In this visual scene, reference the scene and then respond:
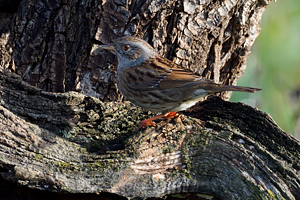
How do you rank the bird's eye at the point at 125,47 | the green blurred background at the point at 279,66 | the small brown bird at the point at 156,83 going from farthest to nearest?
the green blurred background at the point at 279,66
the bird's eye at the point at 125,47
the small brown bird at the point at 156,83

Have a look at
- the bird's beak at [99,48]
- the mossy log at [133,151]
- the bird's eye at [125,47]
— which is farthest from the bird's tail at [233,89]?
the bird's beak at [99,48]

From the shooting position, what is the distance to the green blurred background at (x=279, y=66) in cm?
486

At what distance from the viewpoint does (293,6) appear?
4961mm

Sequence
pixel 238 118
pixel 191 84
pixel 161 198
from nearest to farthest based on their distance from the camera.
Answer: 1. pixel 161 198
2. pixel 238 118
3. pixel 191 84

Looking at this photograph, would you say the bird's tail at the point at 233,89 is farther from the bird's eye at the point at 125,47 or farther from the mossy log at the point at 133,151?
the bird's eye at the point at 125,47

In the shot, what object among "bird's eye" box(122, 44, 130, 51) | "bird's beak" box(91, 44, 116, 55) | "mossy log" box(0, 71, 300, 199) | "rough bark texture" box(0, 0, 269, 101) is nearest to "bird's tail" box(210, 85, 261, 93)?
"mossy log" box(0, 71, 300, 199)

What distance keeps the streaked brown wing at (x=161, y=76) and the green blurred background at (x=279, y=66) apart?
1560 millimetres

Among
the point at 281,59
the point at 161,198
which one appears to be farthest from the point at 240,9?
the point at 161,198

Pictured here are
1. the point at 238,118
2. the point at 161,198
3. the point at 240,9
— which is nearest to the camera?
the point at 161,198

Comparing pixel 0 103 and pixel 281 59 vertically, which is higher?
pixel 281 59

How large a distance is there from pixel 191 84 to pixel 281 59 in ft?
6.11

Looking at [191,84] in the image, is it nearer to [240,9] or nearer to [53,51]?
[240,9]

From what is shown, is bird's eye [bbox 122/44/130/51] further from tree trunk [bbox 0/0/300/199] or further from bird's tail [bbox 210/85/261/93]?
bird's tail [bbox 210/85/261/93]

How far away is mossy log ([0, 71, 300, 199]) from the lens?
2795 millimetres
